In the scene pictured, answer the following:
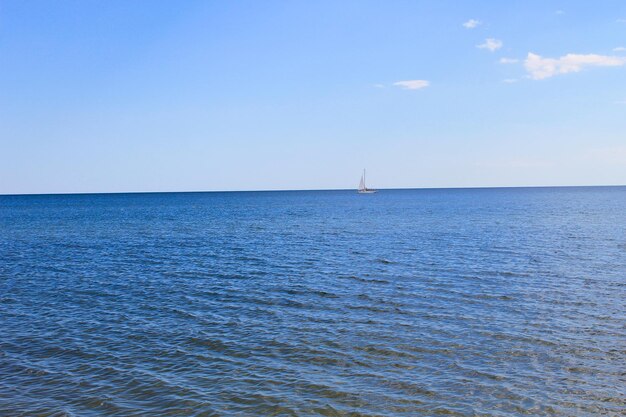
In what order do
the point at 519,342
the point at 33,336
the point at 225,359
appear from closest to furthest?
the point at 225,359, the point at 519,342, the point at 33,336

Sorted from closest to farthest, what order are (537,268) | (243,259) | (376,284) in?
(376,284)
(537,268)
(243,259)

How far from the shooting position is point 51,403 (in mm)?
14195

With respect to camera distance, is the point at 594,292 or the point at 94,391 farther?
the point at 594,292

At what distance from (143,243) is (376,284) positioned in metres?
34.9

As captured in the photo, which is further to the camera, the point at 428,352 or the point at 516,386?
the point at 428,352

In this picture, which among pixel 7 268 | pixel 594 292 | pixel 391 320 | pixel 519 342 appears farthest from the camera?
pixel 7 268

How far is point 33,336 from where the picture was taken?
20688 millimetres

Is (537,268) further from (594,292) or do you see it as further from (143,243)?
(143,243)

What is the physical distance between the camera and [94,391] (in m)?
15.0

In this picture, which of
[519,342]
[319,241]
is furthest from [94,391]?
[319,241]

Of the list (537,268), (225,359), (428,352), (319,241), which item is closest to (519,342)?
(428,352)

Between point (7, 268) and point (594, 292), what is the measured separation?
41.6 metres

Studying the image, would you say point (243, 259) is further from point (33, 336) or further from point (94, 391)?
point (94, 391)

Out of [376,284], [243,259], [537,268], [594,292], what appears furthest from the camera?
[243,259]
